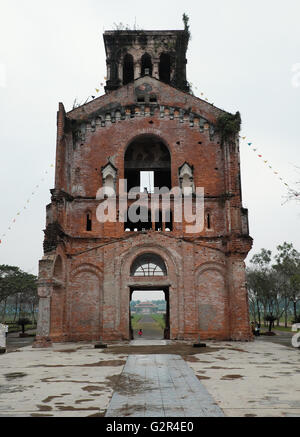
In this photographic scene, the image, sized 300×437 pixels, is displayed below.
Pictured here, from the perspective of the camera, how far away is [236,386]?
9836 millimetres

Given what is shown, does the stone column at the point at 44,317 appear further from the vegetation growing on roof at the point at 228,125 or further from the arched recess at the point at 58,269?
the vegetation growing on roof at the point at 228,125

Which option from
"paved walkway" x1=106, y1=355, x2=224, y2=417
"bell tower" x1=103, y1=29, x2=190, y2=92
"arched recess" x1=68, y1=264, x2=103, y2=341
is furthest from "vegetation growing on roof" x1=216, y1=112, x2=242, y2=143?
"paved walkway" x1=106, y1=355, x2=224, y2=417

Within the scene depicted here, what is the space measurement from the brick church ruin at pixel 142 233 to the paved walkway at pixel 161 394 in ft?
32.3

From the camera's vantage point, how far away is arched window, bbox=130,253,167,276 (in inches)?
997

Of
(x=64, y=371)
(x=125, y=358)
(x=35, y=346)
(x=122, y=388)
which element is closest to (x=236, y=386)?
(x=122, y=388)

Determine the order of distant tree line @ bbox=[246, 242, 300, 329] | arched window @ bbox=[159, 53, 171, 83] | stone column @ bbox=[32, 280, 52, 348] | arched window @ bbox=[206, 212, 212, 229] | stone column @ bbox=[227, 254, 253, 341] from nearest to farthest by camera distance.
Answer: stone column @ bbox=[32, 280, 52, 348] < stone column @ bbox=[227, 254, 253, 341] < arched window @ bbox=[206, 212, 212, 229] < arched window @ bbox=[159, 53, 171, 83] < distant tree line @ bbox=[246, 242, 300, 329]

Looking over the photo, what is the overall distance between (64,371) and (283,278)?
1579 inches

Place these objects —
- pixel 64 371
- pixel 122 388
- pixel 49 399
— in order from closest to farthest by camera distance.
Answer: pixel 49 399, pixel 122 388, pixel 64 371

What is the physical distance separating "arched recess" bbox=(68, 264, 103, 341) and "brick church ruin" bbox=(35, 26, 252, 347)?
58 millimetres

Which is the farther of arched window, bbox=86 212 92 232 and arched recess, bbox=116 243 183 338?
arched window, bbox=86 212 92 232

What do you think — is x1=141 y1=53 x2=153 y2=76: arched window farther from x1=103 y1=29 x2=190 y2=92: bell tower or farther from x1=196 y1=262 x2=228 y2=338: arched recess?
x1=196 y1=262 x2=228 y2=338: arched recess

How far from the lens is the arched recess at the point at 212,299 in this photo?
23.6m

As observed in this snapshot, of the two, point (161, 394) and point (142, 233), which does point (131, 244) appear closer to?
point (142, 233)
